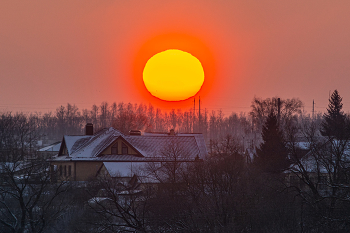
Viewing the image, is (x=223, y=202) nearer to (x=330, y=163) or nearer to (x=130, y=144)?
(x=330, y=163)

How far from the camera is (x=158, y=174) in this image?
3766cm

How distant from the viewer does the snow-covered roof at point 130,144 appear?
48000 millimetres

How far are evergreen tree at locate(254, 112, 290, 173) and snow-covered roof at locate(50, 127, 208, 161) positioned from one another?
803cm

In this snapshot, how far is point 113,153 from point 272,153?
732 inches

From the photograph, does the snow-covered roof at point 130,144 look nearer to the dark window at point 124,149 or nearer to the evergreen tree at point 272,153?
the dark window at point 124,149

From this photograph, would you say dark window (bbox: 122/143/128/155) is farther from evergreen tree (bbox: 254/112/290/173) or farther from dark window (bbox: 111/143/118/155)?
evergreen tree (bbox: 254/112/290/173)

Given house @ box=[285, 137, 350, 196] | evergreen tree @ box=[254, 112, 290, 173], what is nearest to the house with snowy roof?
evergreen tree @ box=[254, 112, 290, 173]

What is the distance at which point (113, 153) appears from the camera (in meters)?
48.6

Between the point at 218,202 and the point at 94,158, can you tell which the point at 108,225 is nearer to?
the point at 218,202

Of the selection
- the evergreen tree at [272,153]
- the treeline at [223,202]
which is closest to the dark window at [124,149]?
the treeline at [223,202]

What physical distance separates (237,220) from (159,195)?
247 inches

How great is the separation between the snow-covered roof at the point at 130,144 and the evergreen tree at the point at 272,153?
26.3ft

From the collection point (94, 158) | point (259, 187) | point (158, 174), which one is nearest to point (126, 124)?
point (94, 158)

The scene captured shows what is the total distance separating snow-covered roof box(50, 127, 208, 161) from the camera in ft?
157
